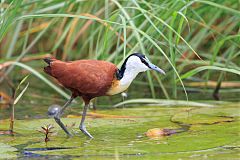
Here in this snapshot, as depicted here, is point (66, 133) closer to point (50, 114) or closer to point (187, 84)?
point (50, 114)

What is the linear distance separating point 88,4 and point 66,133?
88.4 inches

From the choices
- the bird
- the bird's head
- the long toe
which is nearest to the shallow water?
the long toe

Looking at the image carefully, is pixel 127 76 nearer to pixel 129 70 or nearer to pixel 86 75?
pixel 129 70

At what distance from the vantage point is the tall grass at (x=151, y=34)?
5.32 m

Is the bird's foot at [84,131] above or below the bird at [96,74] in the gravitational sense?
below

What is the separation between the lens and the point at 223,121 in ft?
15.6

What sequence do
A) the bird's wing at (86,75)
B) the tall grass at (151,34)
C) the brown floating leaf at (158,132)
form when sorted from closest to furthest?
1. the brown floating leaf at (158,132)
2. the bird's wing at (86,75)
3. the tall grass at (151,34)

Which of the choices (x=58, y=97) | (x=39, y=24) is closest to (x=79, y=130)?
(x=58, y=97)

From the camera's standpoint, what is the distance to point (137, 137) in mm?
4375

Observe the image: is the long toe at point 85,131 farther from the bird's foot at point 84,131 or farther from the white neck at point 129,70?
the white neck at point 129,70

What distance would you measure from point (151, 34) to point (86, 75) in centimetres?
94

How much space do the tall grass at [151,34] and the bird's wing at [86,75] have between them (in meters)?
0.49

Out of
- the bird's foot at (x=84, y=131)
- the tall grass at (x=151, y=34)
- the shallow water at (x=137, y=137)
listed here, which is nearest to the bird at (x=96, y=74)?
the bird's foot at (x=84, y=131)

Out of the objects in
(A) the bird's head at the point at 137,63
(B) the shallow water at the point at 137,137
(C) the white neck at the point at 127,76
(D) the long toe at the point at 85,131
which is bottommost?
(B) the shallow water at the point at 137,137
